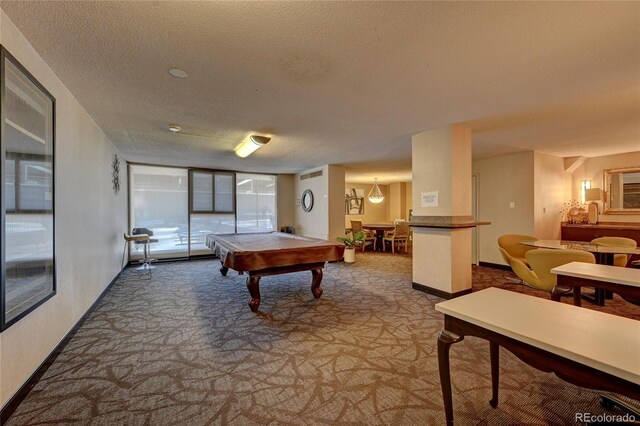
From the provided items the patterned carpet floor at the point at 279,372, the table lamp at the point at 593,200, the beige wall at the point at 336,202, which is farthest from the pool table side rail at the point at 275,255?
the table lamp at the point at 593,200

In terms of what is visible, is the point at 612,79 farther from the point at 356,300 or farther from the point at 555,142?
the point at 356,300

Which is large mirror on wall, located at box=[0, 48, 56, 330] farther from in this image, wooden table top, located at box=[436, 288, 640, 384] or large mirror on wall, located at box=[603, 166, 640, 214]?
large mirror on wall, located at box=[603, 166, 640, 214]

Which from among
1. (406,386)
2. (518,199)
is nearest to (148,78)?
(406,386)

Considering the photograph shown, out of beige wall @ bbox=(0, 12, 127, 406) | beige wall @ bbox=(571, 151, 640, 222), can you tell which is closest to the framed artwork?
beige wall @ bbox=(571, 151, 640, 222)

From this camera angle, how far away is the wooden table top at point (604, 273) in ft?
5.56

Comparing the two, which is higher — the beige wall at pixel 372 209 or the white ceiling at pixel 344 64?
the white ceiling at pixel 344 64

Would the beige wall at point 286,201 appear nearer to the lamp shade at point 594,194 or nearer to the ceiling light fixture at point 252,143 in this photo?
the ceiling light fixture at point 252,143

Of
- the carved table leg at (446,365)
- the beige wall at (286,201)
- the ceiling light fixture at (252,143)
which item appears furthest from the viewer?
the beige wall at (286,201)

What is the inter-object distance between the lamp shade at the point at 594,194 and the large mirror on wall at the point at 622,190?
181 millimetres

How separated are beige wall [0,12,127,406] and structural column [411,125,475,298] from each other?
4.22 metres

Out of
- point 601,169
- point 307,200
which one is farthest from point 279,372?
point 601,169

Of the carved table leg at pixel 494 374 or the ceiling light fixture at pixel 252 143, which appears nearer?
the carved table leg at pixel 494 374

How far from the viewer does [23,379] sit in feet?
5.92

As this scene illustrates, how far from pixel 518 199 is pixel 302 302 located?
495cm
